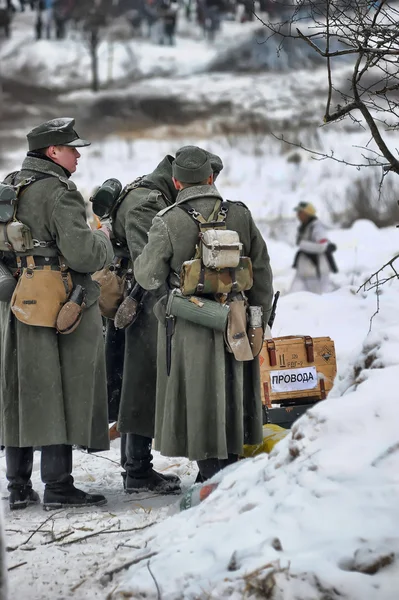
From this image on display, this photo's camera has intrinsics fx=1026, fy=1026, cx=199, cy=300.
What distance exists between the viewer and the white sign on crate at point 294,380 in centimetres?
732

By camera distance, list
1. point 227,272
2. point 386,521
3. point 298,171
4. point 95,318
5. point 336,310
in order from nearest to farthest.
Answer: point 386,521 < point 227,272 < point 95,318 < point 336,310 < point 298,171

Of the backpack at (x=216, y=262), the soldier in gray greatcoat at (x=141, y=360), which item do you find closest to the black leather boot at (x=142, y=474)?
the soldier in gray greatcoat at (x=141, y=360)

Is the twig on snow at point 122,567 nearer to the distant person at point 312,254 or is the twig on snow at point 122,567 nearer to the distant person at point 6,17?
the distant person at point 312,254

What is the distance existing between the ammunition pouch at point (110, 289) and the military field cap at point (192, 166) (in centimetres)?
96

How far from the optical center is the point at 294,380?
7.39 meters

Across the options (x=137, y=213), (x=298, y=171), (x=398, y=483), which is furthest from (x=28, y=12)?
(x=398, y=483)

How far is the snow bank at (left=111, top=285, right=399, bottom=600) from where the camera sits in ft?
12.3

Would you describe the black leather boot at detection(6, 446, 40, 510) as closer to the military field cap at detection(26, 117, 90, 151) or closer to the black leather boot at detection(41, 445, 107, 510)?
the black leather boot at detection(41, 445, 107, 510)

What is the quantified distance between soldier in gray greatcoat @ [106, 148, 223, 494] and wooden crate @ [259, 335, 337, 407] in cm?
107

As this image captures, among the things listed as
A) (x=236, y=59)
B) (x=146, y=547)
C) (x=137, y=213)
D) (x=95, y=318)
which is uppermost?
(x=236, y=59)

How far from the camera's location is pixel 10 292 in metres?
6.03

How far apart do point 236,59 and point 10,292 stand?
3738 centimetres

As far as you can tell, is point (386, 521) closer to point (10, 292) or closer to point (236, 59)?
point (10, 292)

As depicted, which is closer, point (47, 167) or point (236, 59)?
point (47, 167)
